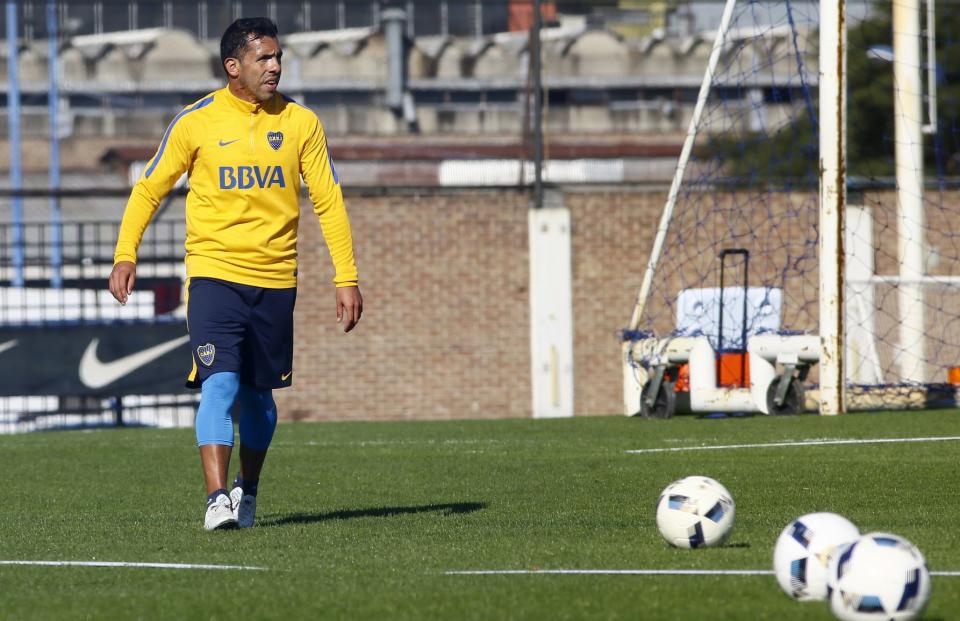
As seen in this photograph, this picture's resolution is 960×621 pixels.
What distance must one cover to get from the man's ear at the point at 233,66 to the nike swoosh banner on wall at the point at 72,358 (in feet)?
37.0

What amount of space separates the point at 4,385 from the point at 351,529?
12.2 metres

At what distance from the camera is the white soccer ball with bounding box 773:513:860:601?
4352 mm

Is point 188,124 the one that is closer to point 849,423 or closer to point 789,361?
point 849,423

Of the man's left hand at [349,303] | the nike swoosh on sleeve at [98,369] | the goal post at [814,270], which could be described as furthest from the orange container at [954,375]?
the man's left hand at [349,303]

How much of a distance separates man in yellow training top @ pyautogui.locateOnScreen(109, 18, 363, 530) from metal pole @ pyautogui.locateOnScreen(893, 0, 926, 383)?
1050cm

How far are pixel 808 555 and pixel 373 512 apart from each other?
3180 mm

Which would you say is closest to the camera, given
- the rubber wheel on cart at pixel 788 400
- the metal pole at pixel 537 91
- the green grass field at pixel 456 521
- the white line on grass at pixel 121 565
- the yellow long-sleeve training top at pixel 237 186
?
the green grass field at pixel 456 521

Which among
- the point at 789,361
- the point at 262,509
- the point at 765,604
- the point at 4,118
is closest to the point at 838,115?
the point at 789,361

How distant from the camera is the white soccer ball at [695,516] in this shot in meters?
5.54

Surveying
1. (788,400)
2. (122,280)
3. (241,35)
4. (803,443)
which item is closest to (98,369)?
(788,400)

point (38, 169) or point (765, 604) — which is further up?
point (38, 169)

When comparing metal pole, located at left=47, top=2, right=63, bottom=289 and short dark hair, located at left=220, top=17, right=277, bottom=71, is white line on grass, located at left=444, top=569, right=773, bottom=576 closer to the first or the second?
short dark hair, located at left=220, top=17, right=277, bottom=71

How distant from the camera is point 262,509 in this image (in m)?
7.56

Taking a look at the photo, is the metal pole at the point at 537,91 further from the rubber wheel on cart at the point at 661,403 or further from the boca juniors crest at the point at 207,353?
the boca juniors crest at the point at 207,353
